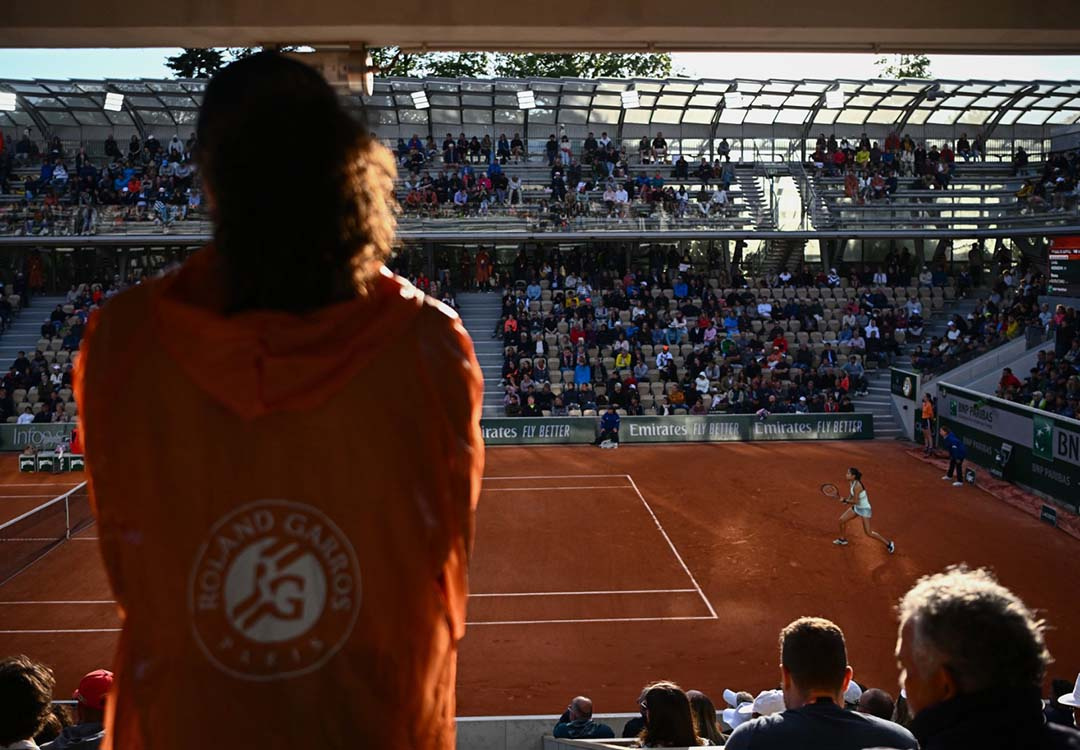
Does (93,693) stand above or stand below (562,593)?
above

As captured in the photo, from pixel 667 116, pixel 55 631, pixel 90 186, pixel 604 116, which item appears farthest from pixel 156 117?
pixel 55 631

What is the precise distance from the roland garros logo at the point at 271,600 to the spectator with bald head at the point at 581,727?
7.14m

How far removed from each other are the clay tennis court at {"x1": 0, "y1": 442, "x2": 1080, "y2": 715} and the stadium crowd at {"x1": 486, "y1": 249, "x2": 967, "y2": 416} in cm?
355

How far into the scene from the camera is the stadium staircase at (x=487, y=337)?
29.2 metres

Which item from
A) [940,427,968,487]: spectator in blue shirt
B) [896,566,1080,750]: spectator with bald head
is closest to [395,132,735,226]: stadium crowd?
[940,427,968,487]: spectator in blue shirt

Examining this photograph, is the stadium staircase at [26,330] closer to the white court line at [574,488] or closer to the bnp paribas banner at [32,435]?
the bnp paribas banner at [32,435]

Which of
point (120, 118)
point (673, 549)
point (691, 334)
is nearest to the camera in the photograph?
point (673, 549)

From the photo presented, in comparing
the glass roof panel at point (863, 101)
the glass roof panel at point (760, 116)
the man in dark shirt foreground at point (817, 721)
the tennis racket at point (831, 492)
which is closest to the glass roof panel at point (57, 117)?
the glass roof panel at point (760, 116)

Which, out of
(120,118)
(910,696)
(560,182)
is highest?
(120,118)

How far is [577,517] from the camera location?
20.1m

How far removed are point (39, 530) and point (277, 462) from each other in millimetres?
19584

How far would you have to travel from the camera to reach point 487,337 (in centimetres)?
3216

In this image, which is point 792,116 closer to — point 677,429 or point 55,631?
point 677,429

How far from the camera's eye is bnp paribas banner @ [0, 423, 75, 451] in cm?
2644
